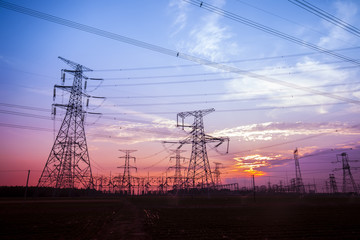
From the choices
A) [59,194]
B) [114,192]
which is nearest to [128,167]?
[59,194]

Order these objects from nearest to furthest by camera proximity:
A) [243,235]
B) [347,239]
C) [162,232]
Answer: [347,239]
[243,235]
[162,232]

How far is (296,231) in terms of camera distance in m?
13.3

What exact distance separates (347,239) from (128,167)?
7356 cm

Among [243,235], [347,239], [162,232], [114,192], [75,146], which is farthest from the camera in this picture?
[114,192]

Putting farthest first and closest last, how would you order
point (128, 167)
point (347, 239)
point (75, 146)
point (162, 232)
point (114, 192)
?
point (114, 192) < point (128, 167) < point (75, 146) < point (162, 232) < point (347, 239)

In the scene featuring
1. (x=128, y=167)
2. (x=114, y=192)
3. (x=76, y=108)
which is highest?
(x=76, y=108)

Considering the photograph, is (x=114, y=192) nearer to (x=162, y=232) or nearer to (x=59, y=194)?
(x=59, y=194)

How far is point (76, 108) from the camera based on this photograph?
1638 inches

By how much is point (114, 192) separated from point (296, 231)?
10140 cm

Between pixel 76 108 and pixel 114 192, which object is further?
pixel 114 192

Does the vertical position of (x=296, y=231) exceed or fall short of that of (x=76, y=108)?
it falls short

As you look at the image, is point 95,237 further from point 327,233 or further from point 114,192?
point 114,192

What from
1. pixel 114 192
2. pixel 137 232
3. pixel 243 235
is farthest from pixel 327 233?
pixel 114 192

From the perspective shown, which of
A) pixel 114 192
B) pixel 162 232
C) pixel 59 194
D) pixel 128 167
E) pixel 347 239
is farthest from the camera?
pixel 114 192
